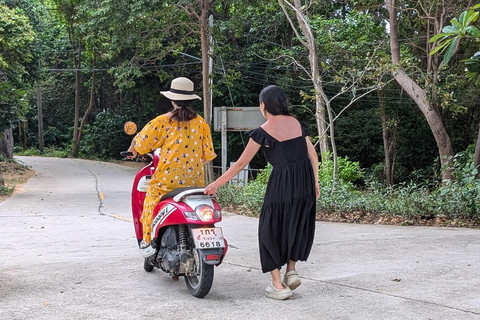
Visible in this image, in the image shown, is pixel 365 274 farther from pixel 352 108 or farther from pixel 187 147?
pixel 352 108

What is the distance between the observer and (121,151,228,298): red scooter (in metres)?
4.89

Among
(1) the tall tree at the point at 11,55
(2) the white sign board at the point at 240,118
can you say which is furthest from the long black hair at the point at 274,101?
(1) the tall tree at the point at 11,55

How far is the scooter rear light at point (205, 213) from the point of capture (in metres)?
4.93

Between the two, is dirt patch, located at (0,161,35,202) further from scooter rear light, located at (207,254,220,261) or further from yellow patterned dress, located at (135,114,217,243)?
scooter rear light, located at (207,254,220,261)

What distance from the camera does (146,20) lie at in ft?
56.6

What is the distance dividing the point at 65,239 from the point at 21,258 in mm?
1797

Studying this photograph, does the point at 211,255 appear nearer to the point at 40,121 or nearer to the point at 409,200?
the point at 409,200

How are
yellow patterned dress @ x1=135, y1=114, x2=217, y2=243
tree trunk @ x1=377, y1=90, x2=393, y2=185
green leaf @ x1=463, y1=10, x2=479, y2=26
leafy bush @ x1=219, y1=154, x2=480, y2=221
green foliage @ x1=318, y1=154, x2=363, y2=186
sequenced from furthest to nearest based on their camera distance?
tree trunk @ x1=377, y1=90, x2=393, y2=185 < green foliage @ x1=318, y1=154, x2=363, y2=186 < leafy bush @ x1=219, y1=154, x2=480, y2=221 < green leaf @ x1=463, y1=10, x2=479, y2=26 < yellow patterned dress @ x1=135, y1=114, x2=217, y2=243

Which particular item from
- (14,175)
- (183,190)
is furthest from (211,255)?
(14,175)

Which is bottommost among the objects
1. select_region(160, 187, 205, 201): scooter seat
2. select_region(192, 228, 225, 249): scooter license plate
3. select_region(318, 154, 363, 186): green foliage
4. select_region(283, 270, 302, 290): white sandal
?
select_region(283, 270, 302, 290): white sandal

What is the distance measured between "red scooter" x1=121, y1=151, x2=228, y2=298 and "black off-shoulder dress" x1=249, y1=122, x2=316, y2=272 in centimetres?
38

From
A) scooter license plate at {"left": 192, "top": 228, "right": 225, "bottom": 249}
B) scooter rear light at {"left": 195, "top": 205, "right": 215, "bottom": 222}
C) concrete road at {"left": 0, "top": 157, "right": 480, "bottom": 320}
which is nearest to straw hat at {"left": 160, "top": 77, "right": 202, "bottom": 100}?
scooter rear light at {"left": 195, "top": 205, "right": 215, "bottom": 222}

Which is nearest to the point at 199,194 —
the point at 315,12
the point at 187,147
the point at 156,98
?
the point at 187,147

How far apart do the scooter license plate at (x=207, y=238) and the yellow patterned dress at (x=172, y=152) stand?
2.14 ft
